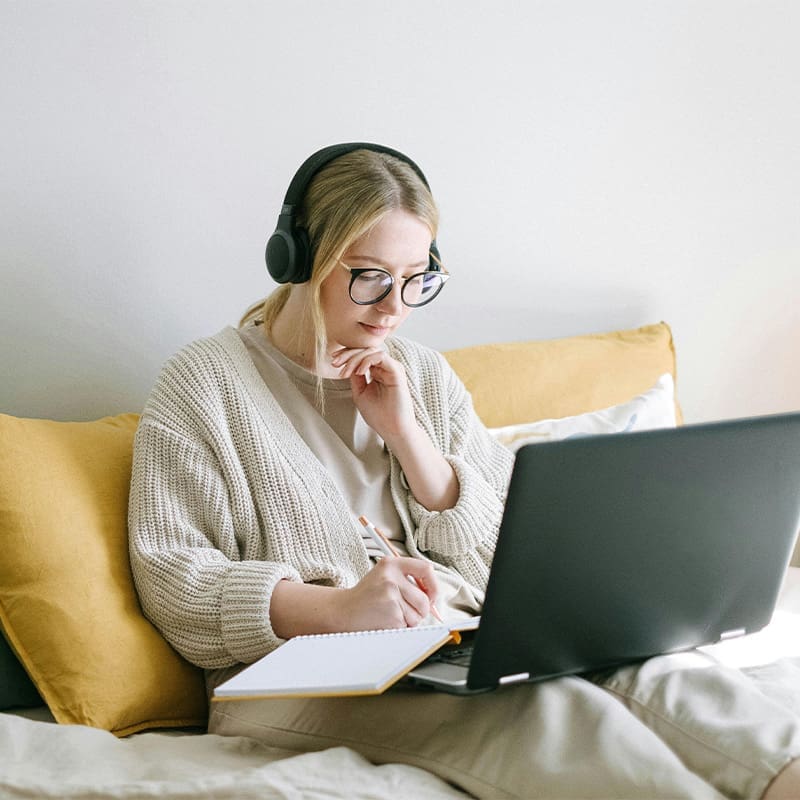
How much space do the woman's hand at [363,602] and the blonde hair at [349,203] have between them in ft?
1.27

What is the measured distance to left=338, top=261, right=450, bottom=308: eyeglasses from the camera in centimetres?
150

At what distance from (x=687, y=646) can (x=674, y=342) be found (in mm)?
1386

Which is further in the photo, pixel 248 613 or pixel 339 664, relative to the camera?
pixel 248 613

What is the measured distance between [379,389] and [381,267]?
19 cm

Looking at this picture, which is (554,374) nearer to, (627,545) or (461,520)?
(461,520)

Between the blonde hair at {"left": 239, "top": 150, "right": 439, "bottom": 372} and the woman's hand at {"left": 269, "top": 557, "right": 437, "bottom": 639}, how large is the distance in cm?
39

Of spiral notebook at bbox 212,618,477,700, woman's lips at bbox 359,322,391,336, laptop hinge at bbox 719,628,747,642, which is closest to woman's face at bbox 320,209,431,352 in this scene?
woman's lips at bbox 359,322,391,336

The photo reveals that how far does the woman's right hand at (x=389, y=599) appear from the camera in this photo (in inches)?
49.5

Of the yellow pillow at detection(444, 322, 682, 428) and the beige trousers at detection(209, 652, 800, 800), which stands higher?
the yellow pillow at detection(444, 322, 682, 428)

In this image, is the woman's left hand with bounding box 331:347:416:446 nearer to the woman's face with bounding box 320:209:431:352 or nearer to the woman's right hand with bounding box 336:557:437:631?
the woman's face with bounding box 320:209:431:352

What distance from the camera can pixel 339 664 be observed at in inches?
43.4

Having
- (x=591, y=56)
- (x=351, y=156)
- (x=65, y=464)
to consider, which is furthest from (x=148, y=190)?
(x=591, y=56)

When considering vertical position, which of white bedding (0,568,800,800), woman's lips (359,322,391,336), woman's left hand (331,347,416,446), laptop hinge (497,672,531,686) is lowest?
white bedding (0,568,800,800)

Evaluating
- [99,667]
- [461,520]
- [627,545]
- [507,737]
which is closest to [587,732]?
[507,737]
